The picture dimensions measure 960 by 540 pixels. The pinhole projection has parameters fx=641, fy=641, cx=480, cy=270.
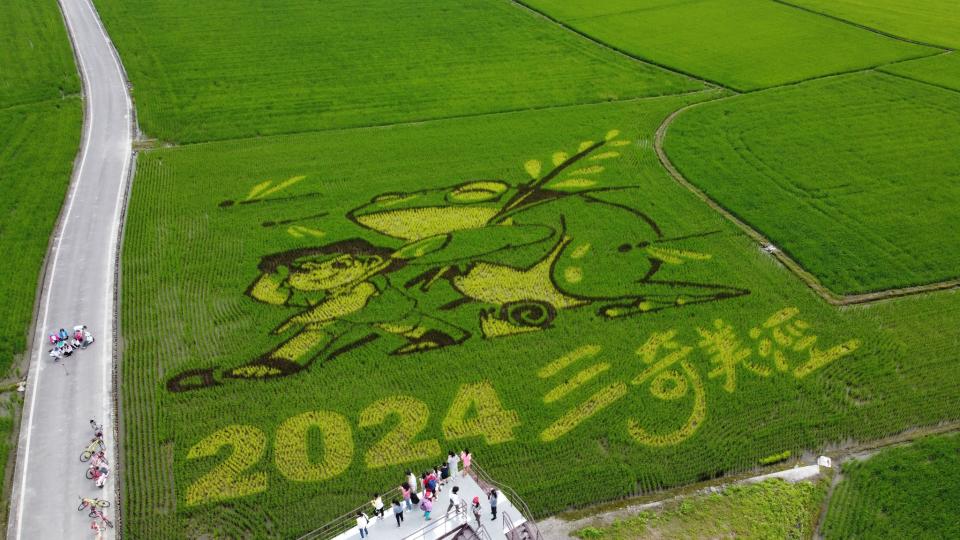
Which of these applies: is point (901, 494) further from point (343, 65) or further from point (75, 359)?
point (343, 65)

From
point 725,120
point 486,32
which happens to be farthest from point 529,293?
point 486,32

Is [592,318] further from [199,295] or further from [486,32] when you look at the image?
[486,32]

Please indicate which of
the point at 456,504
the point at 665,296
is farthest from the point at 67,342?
the point at 665,296

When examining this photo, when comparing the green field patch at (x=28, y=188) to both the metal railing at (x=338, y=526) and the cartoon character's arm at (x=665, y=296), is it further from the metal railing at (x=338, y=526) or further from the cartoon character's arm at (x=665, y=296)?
the cartoon character's arm at (x=665, y=296)

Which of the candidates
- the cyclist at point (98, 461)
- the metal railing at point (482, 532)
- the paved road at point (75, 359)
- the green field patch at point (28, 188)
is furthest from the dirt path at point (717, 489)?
the green field patch at point (28, 188)

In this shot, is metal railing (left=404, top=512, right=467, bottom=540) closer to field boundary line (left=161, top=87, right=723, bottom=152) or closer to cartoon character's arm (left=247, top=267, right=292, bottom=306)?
cartoon character's arm (left=247, top=267, right=292, bottom=306)
